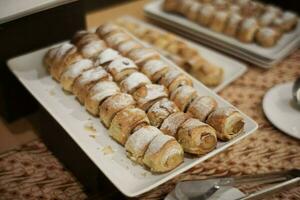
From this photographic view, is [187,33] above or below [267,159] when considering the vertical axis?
above

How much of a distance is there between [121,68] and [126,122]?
193 millimetres

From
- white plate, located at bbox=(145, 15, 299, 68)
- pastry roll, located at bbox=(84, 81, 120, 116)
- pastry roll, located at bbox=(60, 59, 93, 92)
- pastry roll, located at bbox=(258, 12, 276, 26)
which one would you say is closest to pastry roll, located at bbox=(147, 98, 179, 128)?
pastry roll, located at bbox=(84, 81, 120, 116)

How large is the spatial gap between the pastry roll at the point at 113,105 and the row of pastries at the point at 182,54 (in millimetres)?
367

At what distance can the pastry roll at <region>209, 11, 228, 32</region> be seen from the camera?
1478 mm

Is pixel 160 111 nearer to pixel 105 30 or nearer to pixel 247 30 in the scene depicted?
pixel 105 30

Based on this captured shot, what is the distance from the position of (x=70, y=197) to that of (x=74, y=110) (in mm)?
211

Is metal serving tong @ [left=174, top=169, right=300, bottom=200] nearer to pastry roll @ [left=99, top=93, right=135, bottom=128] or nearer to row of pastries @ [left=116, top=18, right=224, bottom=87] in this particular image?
pastry roll @ [left=99, top=93, right=135, bottom=128]

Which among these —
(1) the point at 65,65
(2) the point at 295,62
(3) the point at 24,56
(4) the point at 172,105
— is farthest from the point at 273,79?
(3) the point at 24,56

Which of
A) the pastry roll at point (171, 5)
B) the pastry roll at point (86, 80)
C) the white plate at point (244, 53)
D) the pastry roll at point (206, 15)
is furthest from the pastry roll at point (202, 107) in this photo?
the pastry roll at point (171, 5)

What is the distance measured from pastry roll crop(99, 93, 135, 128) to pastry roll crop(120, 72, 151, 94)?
4 centimetres

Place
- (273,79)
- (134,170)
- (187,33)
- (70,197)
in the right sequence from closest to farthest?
(134,170) → (70,197) → (273,79) → (187,33)

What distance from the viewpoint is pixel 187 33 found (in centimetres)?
156

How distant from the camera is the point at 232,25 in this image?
57.4 inches

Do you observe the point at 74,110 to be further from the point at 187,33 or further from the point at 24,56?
the point at 187,33
